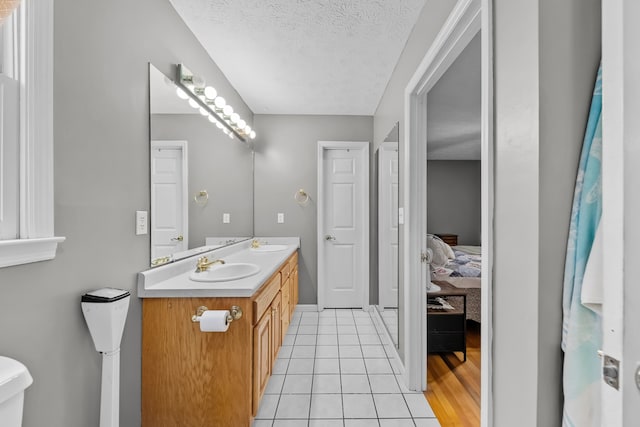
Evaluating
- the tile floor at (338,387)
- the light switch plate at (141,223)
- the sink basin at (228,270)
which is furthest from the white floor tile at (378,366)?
the light switch plate at (141,223)

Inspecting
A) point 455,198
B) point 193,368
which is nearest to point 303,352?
point 193,368

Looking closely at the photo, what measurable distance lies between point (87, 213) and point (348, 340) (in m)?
2.34

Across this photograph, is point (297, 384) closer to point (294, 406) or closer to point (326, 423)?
point (294, 406)

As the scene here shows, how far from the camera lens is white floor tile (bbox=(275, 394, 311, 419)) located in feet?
5.77

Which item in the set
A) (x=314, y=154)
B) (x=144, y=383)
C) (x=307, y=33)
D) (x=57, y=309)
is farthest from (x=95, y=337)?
(x=314, y=154)

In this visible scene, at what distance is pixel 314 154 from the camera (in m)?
3.64

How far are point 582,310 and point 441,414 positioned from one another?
1.43 metres

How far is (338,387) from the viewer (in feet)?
6.65

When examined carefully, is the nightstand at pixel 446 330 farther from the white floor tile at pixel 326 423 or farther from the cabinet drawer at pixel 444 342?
the white floor tile at pixel 326 423

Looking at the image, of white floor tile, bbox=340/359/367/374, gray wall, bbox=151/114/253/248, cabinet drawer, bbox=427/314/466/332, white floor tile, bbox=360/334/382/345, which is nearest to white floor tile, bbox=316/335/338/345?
white floor tile, bbox=360/334/382/345

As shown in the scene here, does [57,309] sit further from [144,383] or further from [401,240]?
[401,240]

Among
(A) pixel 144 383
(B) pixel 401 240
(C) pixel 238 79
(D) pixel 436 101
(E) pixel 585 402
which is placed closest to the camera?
(E) pixel 585 402

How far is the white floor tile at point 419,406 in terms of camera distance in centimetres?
176

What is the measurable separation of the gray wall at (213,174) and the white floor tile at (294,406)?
3.94 ft
